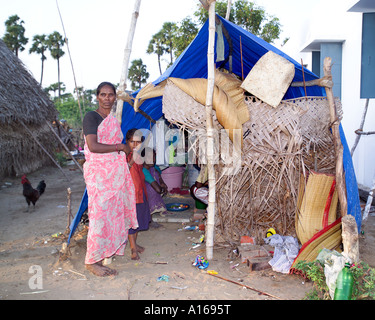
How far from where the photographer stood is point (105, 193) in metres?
3.00

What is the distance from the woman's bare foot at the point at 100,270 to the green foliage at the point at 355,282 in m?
1.84

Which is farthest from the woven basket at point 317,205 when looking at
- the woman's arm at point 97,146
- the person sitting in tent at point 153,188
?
the woman's arm at point 97,146

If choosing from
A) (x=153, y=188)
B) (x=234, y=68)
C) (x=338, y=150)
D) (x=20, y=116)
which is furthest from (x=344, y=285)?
(x=20, y=116)

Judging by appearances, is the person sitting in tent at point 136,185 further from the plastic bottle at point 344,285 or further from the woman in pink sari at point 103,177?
the plastic bottle at point 344,285

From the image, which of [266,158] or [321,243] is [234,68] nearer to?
[266,158]

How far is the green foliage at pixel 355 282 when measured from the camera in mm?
2256

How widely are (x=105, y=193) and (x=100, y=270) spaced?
0.80 metres

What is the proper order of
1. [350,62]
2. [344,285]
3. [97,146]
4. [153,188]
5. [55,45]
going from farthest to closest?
1. [55,45]
2. [350,62]
3. [153,188]
4. [97,146]
5. [344,285]

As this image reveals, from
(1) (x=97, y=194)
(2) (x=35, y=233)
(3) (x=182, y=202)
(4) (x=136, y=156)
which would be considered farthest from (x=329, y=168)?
(2) (x=35, y=233)

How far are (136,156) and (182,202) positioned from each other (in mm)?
2800

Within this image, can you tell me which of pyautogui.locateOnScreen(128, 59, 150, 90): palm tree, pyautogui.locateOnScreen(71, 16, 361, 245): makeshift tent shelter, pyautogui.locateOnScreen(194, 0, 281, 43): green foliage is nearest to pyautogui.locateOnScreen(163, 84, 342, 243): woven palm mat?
pyautogui.locateOnScreen(71, 16, 361, 245): makeshift tent shelter

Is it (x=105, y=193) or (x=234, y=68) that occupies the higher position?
(x=234, y=68)
